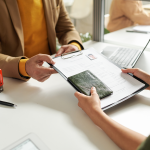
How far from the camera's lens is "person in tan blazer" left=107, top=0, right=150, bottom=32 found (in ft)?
3.86

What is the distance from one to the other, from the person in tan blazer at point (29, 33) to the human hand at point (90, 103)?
0.20m

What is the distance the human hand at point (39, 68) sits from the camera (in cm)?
70

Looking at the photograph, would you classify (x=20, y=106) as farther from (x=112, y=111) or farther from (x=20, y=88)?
(x=112, y=111)

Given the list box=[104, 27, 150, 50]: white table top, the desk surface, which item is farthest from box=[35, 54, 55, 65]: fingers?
box=[104, 27, 150, 50]: white table top

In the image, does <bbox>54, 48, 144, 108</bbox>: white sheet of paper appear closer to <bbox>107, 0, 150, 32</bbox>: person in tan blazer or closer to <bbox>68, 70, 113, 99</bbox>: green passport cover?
<bbox>68, 70, 113, 99</bbox>: green passport cover

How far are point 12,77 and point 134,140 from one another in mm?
616

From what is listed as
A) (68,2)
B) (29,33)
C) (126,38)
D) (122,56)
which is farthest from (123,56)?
(68,2)

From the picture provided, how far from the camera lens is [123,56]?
39.0 inches

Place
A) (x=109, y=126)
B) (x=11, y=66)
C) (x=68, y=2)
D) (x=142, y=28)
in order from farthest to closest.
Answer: (x=68, y=2), (x=142, y=28), (x=11, y=66), (x=109, y=126)

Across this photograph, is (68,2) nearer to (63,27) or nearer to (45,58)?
(63,27)

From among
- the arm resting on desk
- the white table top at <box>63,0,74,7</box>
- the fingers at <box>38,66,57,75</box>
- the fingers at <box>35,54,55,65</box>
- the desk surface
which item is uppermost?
the white table top at <box>63,0,74,7</box>

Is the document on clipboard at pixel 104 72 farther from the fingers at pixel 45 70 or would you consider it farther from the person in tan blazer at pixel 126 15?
the person in tan blazer at pixel 126 15

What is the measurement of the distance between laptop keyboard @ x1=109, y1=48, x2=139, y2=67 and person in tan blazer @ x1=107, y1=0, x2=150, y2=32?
29 centimetres

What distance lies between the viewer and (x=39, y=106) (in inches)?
24.3
